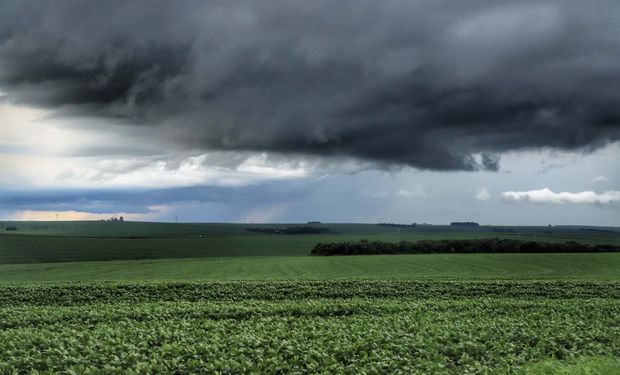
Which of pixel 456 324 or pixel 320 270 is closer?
pixel 456 324

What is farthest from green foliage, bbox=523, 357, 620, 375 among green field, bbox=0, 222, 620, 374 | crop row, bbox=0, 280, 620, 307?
crop row, bbox=0, 280, 620, 307

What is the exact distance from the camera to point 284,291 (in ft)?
125

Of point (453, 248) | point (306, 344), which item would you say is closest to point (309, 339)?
point (306, 344)

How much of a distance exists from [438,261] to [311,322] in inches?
2266

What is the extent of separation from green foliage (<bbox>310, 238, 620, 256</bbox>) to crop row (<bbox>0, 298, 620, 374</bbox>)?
7956cm

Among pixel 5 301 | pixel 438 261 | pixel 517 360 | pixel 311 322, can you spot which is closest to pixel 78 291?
pixel 5 301

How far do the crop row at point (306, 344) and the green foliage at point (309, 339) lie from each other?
0.04 metres

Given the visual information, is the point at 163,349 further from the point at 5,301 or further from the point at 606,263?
the point at 606,263

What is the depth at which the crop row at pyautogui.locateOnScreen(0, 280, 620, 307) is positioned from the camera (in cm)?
3612

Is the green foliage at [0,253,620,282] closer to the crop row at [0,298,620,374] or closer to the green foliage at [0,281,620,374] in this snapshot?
the green foliage at [0,281,620,374]

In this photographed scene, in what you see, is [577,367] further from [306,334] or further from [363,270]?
[363,270]

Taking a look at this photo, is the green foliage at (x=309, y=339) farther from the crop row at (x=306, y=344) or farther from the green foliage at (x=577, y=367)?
the green foliage at (x=577, y=367)

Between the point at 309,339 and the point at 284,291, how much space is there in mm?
21089

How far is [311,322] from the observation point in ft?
68.3
